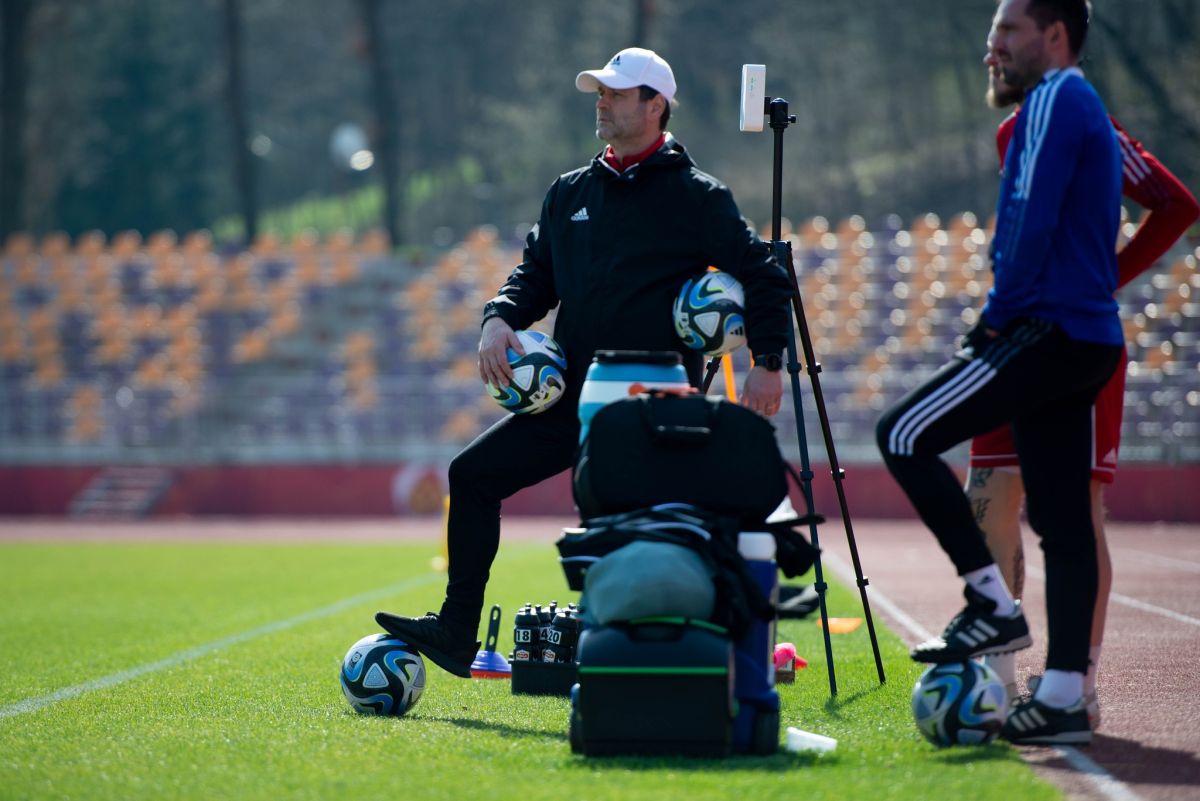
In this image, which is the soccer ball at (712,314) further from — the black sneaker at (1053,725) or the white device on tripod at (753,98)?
the black sneaker at (1053,725)

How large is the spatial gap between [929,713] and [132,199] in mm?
50334

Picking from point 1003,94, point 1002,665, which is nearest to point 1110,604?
point 1002,665

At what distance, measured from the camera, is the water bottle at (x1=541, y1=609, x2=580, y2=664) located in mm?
5852

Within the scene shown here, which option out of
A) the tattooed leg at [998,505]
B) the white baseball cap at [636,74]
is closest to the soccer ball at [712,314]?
the white baseball cap at [636,74]

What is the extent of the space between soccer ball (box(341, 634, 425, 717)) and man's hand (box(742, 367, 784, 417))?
4.94ft

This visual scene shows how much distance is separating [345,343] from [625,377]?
20490 mm

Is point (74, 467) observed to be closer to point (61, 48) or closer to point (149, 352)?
point (149, 352)

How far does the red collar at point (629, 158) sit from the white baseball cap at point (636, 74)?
152 mm

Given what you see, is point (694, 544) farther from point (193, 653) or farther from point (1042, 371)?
point (193, 653)

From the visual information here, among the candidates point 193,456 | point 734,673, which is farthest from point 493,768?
point 193,456

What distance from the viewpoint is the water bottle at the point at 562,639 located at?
5852 millimetres

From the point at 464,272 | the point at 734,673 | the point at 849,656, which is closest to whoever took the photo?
the point at 734,673

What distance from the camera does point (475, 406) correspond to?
21062mm

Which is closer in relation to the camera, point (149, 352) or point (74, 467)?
point (74, 467)
